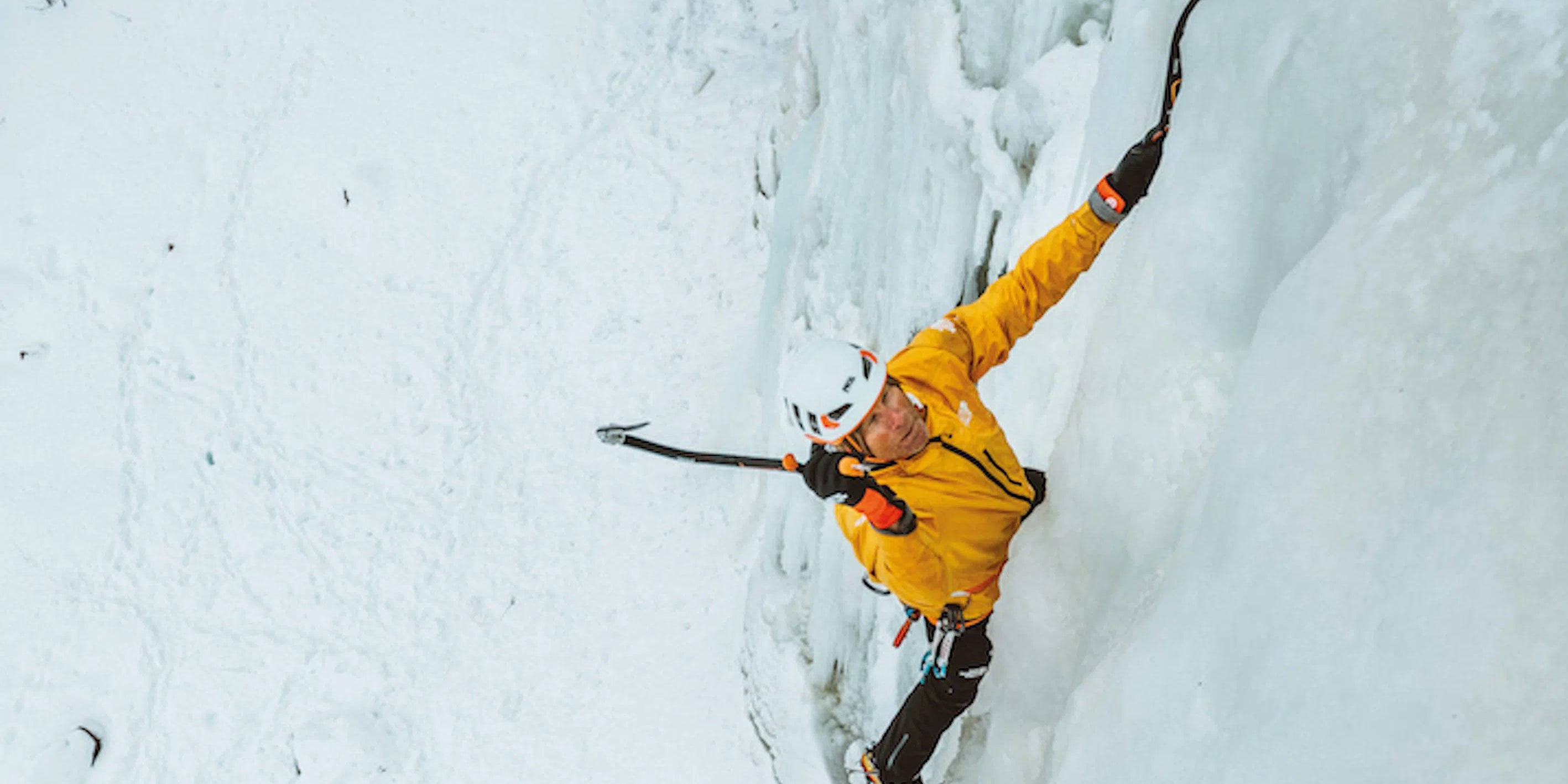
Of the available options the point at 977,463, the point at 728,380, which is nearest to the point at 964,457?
the point at 977,463

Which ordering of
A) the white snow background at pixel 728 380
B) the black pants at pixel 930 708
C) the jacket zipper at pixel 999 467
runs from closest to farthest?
the white snow background at pixel 728 380
the jacket zipper at pixel 999 467
the black pants at pixel 930 708

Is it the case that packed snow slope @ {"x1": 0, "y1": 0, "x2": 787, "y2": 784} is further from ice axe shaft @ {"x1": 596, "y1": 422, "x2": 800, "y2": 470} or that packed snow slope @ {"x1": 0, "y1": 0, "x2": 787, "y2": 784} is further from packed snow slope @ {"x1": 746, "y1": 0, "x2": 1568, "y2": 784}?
packed snow slope @ {"x1": 746, "y1": 0, "x2": 1568, "y2": 784}

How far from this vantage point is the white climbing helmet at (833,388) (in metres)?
2.40

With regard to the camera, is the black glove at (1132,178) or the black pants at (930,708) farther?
the black pants at (930,708)

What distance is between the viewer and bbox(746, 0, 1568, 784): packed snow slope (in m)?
1.25

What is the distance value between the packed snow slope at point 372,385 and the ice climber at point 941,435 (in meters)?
3.23

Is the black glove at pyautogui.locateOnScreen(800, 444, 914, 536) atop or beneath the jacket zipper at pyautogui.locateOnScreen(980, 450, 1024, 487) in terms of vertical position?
beneath

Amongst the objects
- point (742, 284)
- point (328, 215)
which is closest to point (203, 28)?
point (328, 215)

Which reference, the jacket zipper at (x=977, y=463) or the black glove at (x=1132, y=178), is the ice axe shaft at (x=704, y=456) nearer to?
the jacket zipper at (x=977, y=463)

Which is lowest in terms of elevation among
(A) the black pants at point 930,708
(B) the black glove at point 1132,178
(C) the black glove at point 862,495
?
(A) the black pants at point 930,708

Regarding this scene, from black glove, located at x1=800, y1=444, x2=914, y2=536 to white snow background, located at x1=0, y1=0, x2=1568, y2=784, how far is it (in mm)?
431

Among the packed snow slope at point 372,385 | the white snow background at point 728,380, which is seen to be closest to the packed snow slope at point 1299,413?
the white snow background at point 728,380

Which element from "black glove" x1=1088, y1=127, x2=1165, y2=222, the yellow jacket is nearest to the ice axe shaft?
the yellow jacket

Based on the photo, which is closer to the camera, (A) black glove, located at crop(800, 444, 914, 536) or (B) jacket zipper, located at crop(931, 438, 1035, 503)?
(A) black glove, located at crop(800, 444, 914, 536)
